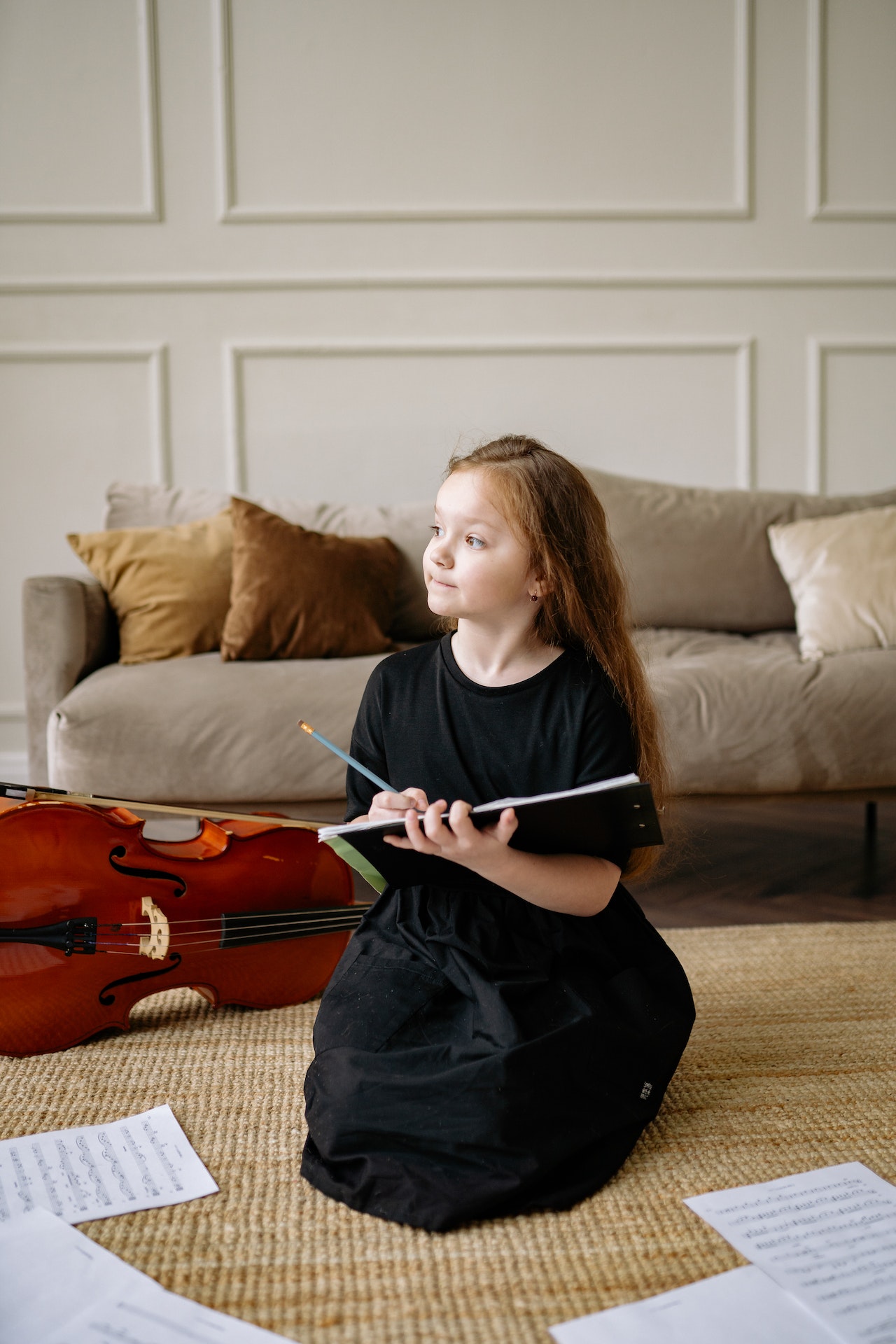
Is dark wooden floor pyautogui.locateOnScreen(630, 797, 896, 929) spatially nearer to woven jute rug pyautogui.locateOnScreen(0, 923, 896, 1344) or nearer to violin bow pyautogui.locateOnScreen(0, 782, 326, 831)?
woven jute rug pyautogui.locateOnScreen(0, 923, 896, 1344)

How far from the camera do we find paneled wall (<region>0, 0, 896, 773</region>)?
2848mm

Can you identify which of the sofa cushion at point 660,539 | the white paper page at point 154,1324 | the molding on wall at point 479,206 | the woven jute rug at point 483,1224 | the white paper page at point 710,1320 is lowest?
the woven jute rug at point 483,1224

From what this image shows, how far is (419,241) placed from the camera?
293 cm

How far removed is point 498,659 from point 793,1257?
61 cm

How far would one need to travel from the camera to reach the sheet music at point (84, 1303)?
77 centimetres

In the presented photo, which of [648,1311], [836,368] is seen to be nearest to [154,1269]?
[648,1311]

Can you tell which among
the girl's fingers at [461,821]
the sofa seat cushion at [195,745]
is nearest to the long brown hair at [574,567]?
the girl's fingers at [461,821]

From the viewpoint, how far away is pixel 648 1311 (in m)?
0.81

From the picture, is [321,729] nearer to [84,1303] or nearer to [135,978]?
[135,978]

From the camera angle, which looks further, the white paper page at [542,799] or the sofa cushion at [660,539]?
the sofa cushion at [660,539]

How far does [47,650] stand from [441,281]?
157 cm

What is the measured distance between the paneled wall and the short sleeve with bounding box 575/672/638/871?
6.54 ft

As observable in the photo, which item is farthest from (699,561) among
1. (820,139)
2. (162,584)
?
Result: (820,139)

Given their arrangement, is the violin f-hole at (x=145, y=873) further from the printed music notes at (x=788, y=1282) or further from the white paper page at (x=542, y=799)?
the printed music notes at (x=788, y=1282)
